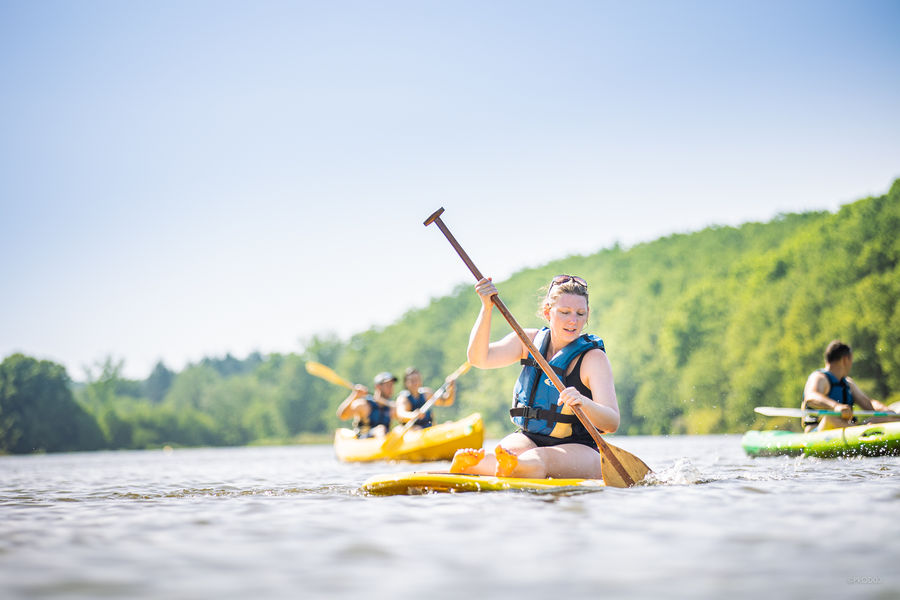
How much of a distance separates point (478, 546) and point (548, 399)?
6.26 feet

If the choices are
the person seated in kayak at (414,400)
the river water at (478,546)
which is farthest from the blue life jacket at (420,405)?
→ the river water at (478,546)

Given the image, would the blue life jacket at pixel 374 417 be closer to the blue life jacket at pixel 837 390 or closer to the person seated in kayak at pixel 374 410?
the person seated in kayak at pixel 374 410

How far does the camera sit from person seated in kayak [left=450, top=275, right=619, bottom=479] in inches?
171

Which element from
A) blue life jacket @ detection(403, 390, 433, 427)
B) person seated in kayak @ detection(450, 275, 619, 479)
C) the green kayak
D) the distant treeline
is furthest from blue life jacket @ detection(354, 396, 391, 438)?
the distant treeline

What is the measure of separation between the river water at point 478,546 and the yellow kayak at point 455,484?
0.08m

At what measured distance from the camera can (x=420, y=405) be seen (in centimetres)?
1297

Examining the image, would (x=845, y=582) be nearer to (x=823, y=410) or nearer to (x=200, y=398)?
(x=823, y=410)

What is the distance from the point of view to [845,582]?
203 centimetres

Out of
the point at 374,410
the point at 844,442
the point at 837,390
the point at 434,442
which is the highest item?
the point at 374,410

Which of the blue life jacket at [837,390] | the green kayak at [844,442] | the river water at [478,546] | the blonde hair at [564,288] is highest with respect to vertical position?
the blonde hair at [564,288]

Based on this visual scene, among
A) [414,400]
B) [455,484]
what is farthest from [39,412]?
[455,484]

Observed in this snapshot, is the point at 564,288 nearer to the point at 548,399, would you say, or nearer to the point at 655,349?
the point at 548,399

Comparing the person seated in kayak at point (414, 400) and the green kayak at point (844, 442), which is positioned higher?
the person seated in kayak at point (414, 400)

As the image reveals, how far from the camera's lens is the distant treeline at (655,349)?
30.7 meters
